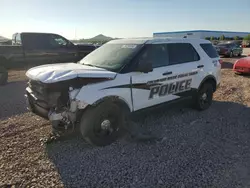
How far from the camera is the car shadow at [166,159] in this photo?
9.98ft

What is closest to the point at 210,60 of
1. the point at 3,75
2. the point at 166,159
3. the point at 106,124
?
the point at 166,159

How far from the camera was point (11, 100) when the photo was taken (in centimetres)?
670

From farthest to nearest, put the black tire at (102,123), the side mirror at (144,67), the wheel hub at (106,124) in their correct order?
the side mirror at (144,67), the wheel hub at (106,124), the black tire at (102,123)

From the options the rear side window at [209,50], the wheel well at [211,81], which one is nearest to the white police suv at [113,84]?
the wheel well at [211,81]

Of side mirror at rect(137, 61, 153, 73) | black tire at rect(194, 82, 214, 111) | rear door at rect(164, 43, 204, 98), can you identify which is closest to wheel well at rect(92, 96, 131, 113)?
side mirror at rect(137, 61, 153, 73)

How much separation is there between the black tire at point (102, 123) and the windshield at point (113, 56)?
2.33 ft

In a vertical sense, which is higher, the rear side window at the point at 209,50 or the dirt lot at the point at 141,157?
the rear side window at the point at 209,50

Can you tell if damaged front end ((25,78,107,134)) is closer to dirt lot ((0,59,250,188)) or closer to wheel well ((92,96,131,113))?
wheel well ((92,96,131,113))

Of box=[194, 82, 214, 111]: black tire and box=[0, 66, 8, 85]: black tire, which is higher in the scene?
box=[0, 66, 8, 85]: black tire

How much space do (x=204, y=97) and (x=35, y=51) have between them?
7.68m

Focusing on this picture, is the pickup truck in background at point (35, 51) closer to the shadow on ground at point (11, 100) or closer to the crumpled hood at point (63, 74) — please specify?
the shadow on ground at point (11, 100)

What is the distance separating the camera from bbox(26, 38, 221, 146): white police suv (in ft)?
11.5

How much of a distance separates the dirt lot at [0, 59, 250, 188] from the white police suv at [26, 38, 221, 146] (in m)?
0.45

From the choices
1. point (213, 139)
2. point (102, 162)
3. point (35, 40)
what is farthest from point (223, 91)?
point (35, 40)
